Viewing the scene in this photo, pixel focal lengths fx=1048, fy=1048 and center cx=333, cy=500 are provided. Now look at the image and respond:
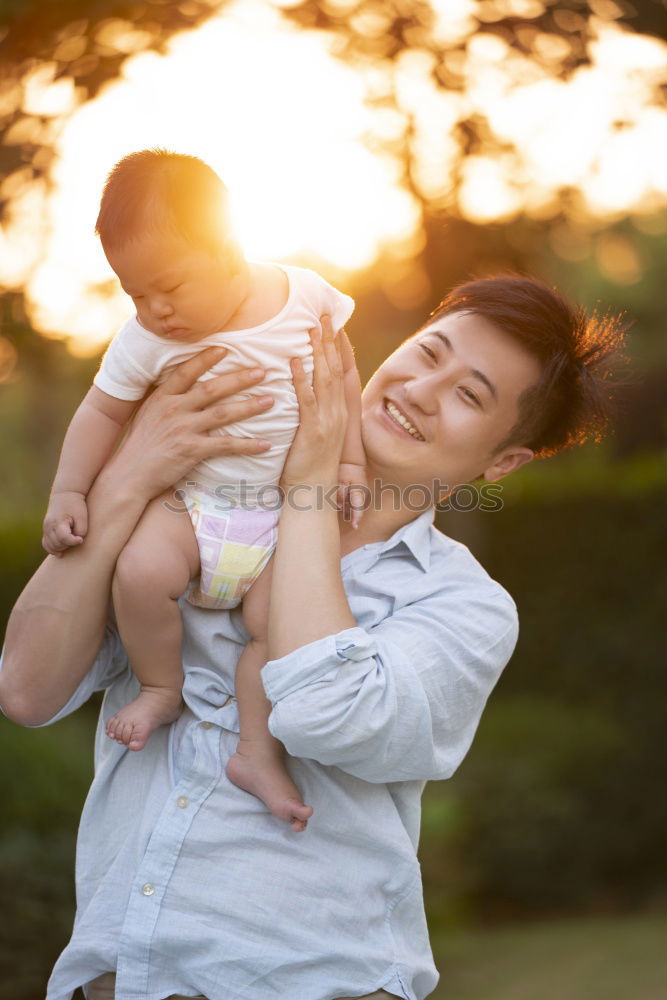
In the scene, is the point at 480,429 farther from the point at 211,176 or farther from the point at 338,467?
the point at 211,176

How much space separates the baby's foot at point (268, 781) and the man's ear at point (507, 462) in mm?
948

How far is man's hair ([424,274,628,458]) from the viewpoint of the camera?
2479 mm

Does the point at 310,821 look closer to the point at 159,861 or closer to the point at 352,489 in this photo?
the point at 159,861

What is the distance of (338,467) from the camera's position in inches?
92.0

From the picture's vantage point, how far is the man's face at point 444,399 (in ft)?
7.89

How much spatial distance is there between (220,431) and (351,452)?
13.2 inches

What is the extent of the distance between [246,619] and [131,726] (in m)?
0.32

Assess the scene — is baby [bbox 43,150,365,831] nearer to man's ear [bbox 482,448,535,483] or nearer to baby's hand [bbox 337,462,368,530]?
baby's hand [bbox 337,462,368,530]

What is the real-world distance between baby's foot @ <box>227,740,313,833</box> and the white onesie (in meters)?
0.33

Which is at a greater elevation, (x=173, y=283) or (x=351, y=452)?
(x=173, y=283)

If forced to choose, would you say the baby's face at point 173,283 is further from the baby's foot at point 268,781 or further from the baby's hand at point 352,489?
the baby's foot at point 268,781

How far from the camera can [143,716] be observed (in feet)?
7.07

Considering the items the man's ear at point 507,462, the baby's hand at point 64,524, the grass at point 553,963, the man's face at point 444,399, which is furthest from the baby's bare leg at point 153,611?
the grass at point 553,963

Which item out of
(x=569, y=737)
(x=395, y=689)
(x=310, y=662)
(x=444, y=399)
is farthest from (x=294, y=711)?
(x=569, y=737)
